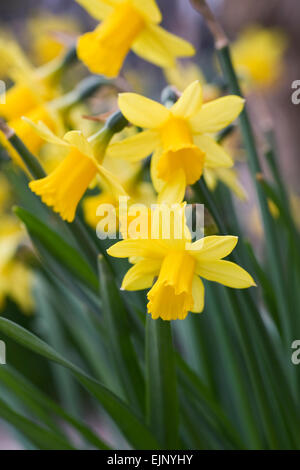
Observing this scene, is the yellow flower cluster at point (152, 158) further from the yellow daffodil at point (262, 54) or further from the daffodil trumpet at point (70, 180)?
the yellow daffodil at point (262, 54)

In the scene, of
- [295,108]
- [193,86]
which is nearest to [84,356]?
[193,86]

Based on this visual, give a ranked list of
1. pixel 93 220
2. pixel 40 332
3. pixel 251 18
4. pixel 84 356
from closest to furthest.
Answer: pixel 93 220 → pixel 84 356 → pixel 40 332 → pixel 251 18

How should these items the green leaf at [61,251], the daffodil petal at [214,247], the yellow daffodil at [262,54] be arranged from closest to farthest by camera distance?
the daffodil petal at [214,247], the green leaf at [61,251], the yellow daffodil at [262,54]

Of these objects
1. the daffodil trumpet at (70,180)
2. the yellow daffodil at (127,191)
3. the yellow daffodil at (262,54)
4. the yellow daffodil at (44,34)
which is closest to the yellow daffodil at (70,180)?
the daffodil trumpet at (70,180)

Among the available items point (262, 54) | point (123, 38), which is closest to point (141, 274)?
point (123, 38)

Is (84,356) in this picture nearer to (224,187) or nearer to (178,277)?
(224,187)

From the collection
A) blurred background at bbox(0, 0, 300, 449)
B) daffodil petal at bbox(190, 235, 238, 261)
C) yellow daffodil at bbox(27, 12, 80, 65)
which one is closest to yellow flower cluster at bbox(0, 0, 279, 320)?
daffodil petal at bbox(190, 235, 238, 261)

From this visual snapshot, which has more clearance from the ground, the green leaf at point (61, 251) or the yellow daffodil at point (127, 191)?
the yellow daffodil at point (127, 191)
